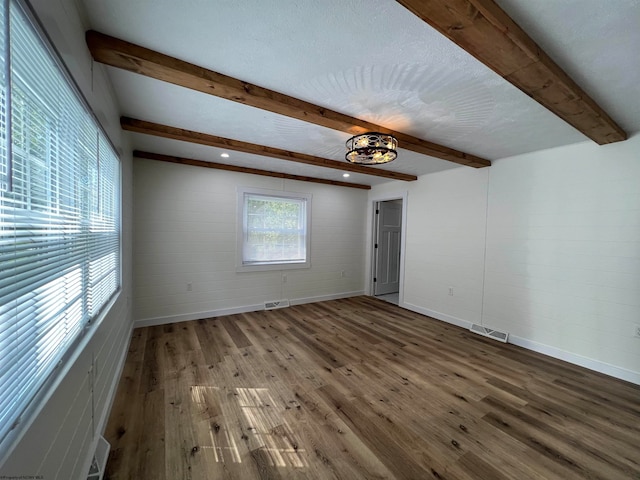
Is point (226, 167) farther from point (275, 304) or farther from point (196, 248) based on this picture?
point (275, 304)

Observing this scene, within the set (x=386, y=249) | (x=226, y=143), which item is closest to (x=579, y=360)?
(x=386, y=249)

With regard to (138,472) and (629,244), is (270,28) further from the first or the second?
(629,244)

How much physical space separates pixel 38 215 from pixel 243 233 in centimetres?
336

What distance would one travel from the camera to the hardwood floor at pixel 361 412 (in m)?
1.54

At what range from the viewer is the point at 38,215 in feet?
3.04

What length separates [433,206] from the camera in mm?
4332

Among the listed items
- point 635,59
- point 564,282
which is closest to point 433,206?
point 564,282

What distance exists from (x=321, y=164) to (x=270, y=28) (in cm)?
230

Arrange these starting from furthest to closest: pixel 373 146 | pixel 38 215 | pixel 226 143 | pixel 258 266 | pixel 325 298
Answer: pixel 325 298 < pixel 258 266 < pixel 226 143 < pixel 373 146 < pixel 38 215

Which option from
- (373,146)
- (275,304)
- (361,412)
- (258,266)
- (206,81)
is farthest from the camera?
(275,304)

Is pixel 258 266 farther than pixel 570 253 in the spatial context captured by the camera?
Yes

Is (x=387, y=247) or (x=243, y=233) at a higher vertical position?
(x=243, y=233)

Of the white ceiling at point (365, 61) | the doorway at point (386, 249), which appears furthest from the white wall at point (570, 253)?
the doorway at point (386, 249)

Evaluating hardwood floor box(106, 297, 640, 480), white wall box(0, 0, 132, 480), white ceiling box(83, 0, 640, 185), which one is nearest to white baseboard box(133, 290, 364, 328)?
hardwood floor box(106, 297, 640, 480)
